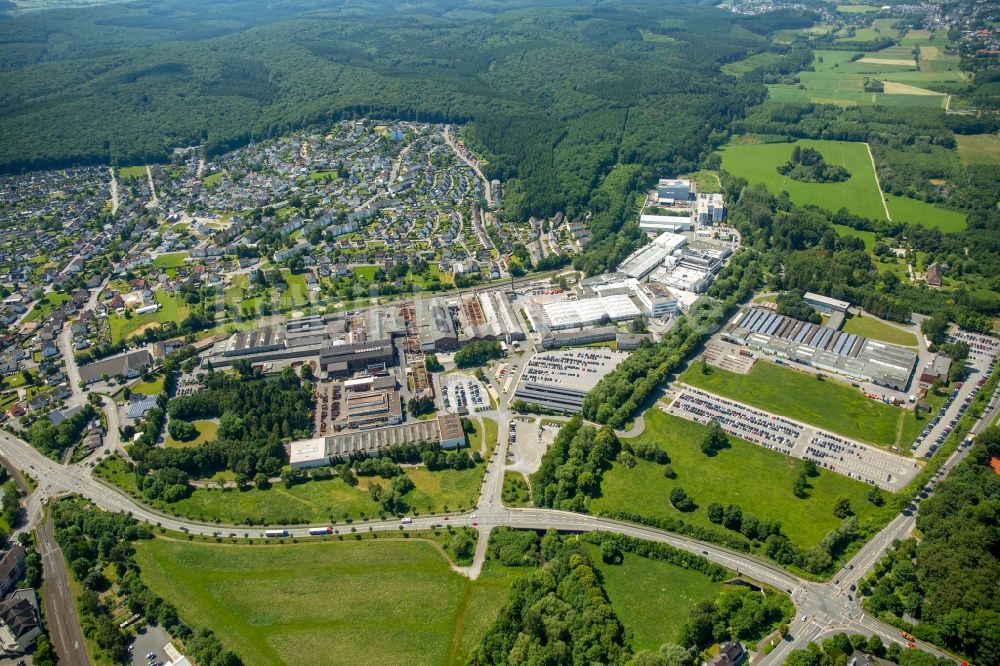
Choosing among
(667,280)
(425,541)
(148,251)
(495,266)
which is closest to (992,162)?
(667,280)

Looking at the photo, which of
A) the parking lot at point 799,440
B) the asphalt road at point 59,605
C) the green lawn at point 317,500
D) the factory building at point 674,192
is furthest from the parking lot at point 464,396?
the factory building at point 674,192

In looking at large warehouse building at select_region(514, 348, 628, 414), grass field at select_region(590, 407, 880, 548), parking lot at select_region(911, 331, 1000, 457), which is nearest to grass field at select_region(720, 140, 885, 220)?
parking lot at select_region(911, 331, 1000, 457)

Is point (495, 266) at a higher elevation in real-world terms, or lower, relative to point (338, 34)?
lower

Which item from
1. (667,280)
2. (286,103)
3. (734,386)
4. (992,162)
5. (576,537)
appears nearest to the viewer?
(576,537)

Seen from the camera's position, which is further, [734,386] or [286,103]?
[286,103]

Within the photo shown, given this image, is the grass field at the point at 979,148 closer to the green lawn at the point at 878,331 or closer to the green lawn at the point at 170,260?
the green lawn at the point at 878,331

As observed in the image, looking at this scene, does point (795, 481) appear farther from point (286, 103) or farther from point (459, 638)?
point (286, 103)
